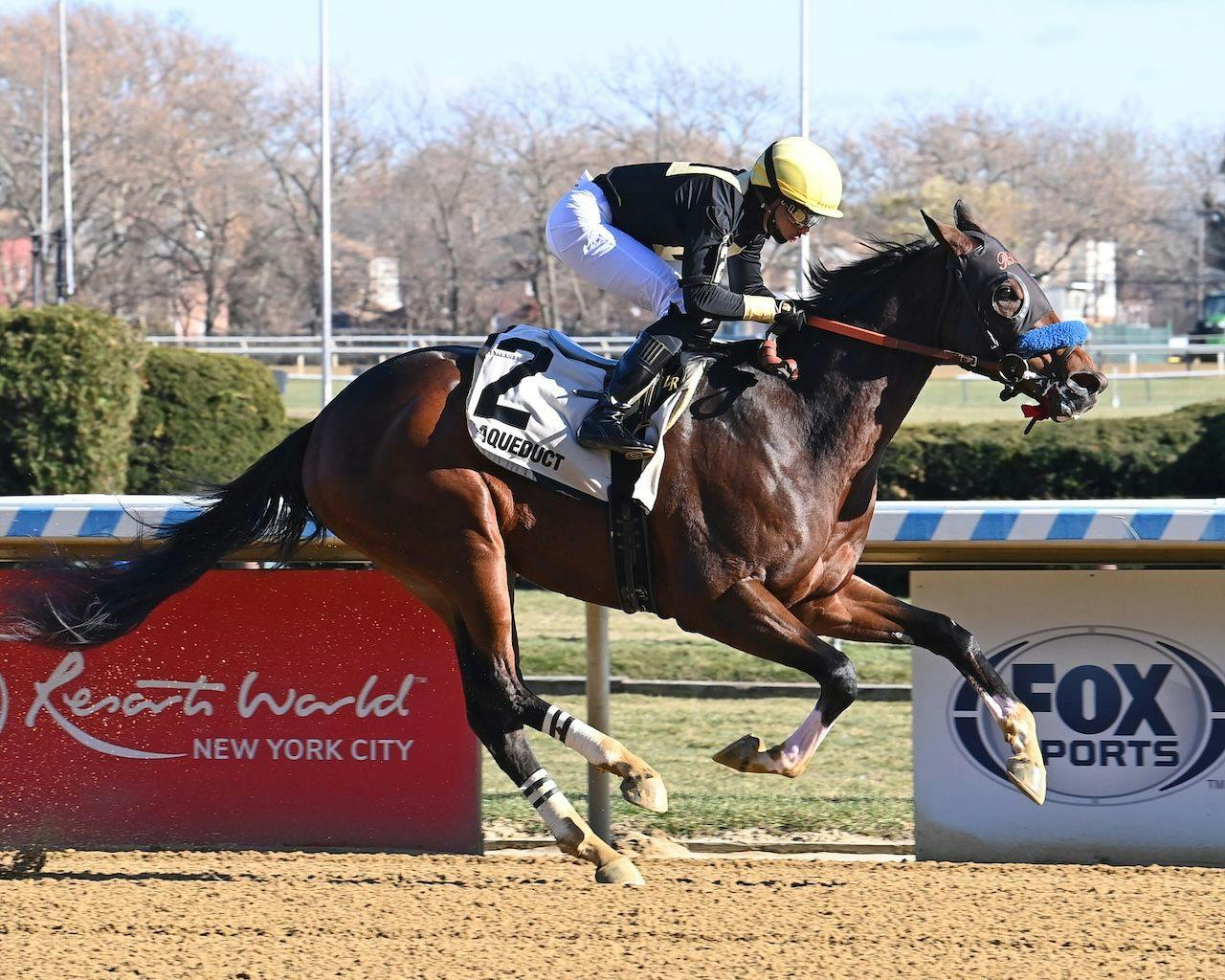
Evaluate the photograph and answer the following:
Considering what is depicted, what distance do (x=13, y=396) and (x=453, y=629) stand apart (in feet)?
28.3

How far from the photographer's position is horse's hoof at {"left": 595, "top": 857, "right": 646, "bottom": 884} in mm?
4871

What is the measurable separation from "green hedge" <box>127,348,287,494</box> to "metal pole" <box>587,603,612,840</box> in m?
8.10

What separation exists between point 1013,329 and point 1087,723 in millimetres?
1670

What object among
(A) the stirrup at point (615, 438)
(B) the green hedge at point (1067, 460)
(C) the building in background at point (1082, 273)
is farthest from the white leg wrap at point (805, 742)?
(C) the building in background at point (1082, 273)

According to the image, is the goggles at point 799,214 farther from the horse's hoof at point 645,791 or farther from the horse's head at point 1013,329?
the horse's hoof at point 645,791

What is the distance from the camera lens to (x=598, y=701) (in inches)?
229

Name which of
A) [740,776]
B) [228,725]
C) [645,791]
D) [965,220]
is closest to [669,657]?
[740,776]

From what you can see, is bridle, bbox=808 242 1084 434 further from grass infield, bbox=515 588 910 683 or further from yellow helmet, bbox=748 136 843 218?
grass infield, bbox=515 588 910 683

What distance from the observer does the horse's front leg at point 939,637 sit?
186 inches

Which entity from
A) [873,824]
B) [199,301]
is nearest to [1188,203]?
[199,301]

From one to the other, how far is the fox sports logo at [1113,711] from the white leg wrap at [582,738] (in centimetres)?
164

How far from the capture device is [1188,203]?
55594 mm

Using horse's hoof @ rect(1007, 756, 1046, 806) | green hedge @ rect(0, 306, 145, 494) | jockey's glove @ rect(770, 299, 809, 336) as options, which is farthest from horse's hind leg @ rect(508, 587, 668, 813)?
green hedge @ rect(0, 306, 145, 494)

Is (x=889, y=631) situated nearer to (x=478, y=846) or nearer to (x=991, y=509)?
(x=991, y=509)
